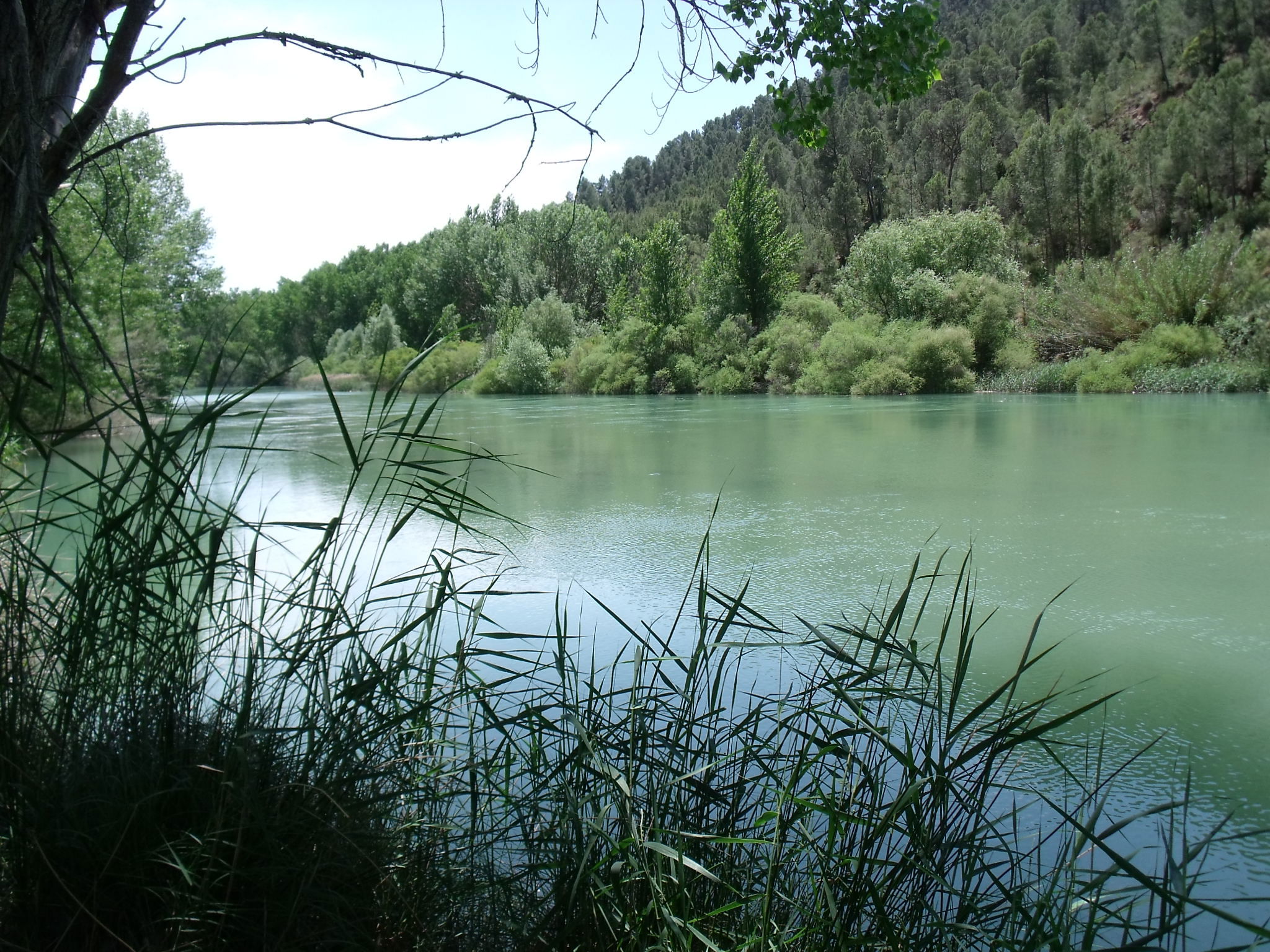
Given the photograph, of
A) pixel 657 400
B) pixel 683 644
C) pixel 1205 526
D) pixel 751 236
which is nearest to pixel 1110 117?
pixel 751 236

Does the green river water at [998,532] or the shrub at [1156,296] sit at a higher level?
the shrub at [1156,296]

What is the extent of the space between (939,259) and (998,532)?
77.5 ft

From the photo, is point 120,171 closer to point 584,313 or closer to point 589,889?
point 589,889

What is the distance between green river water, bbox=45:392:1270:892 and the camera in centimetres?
344

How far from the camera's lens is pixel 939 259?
91.5 feet

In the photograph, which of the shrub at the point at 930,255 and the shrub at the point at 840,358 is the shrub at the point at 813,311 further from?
the shrub at the point at 840,358

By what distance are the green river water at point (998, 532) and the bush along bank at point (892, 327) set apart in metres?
7.91

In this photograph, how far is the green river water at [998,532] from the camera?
3438 millimetres

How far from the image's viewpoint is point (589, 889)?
4.47 feet

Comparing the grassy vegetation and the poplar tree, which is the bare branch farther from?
the poplar tree

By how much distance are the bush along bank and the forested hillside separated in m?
0.07

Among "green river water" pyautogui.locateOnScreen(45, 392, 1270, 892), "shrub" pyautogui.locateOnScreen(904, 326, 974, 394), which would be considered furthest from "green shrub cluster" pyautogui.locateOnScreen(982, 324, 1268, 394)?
"green river water" pyautogui.locateOnScreen(45, 392, 1270, 892)

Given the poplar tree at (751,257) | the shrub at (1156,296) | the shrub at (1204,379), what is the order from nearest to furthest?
the shrub at (1204,379) → the shrub at (1156,296) → the poplar tree at (751,257)

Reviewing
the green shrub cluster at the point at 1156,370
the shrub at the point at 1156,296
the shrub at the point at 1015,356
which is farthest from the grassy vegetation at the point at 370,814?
the shrub at the point at 1015,356
